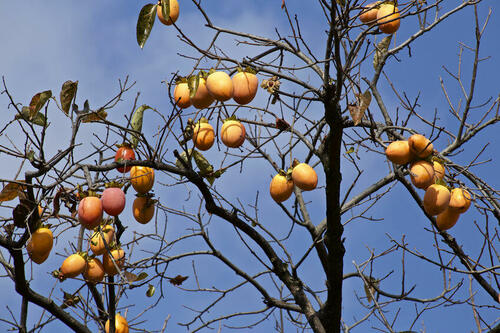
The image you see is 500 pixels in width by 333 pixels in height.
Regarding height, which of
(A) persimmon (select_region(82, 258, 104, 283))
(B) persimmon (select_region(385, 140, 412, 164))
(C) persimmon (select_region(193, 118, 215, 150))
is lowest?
(A) persimmon (select_region(82, 258, 104, 283))

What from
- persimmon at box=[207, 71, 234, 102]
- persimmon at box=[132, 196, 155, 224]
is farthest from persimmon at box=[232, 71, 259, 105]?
persimmon at box=[132, 196, 155, 224]

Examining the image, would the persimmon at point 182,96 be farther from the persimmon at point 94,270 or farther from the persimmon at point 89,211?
the persimmon at point 94,270

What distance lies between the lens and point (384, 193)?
4.11 m

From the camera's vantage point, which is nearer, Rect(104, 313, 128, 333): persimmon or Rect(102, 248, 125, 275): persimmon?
Rect(102, 248, 125, 275): persimmon

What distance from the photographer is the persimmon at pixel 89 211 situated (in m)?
2.68

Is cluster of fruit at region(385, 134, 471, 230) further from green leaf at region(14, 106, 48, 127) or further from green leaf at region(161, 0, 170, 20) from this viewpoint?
green leaf at region(14, 106, 48, 127)

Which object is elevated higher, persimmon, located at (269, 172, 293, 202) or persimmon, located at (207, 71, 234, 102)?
persimmon, located at (207, 71, 234, 102)

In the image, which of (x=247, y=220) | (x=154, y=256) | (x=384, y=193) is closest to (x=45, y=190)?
(x=154, y=256)

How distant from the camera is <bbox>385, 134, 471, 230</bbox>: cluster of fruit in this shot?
8.94 ft

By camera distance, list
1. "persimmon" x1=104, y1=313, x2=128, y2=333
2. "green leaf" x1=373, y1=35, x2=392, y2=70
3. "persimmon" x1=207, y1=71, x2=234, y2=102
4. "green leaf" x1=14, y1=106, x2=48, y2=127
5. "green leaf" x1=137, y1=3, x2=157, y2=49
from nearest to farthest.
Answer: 1. "green leaf" x1=137, y1=3, x2=157, y2=49
2. "persimmon" x1=207, y1=71, x2=234, y2=102
3. "green leaf" x1=14, y1=106, x2=48, y2=127
4. "persimmon" x1=104, y1=313, x2=128, y2=333
5. "green leaf" x1=373, y1=35, x2=392, y2=70

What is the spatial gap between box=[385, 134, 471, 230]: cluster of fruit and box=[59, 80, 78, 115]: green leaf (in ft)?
5.20

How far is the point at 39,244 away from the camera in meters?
2.90

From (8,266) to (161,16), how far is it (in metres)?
1.92

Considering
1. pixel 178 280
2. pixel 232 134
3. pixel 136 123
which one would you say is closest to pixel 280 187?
pixel 232 134
